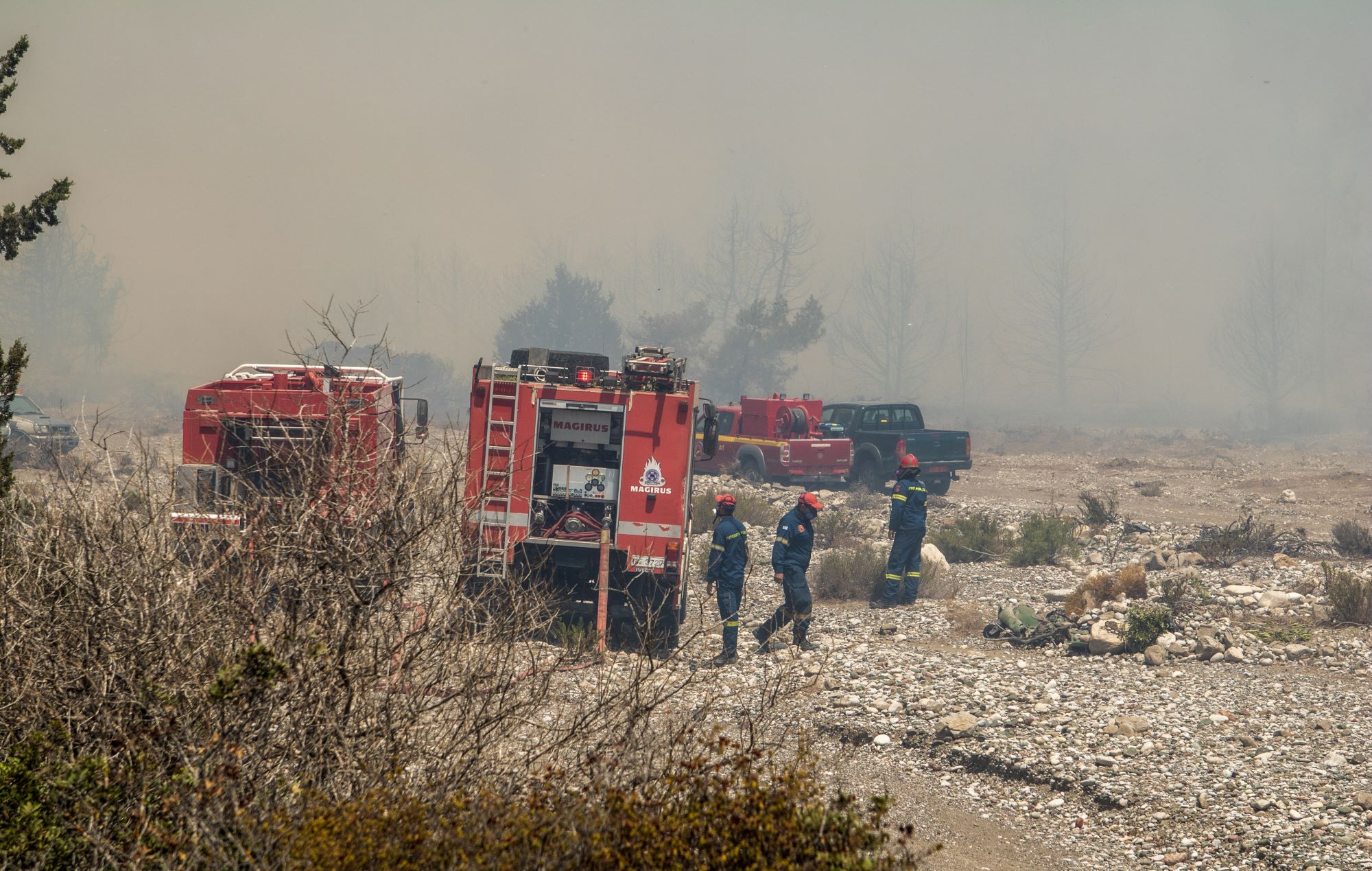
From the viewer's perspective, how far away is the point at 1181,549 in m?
14.2

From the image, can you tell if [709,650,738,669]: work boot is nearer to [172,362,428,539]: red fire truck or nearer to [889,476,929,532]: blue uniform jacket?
[889,476,929,532]: blue uniform jacket

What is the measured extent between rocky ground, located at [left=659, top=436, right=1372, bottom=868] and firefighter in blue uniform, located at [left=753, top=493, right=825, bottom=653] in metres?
0.35

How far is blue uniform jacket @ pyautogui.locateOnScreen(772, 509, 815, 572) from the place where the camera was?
10203mm

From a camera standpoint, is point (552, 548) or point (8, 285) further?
point (8, 285)

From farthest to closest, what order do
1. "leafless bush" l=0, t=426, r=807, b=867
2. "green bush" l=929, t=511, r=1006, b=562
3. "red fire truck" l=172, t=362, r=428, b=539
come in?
"green bush" l=929, t=511, r=1006, b=562, "red fire truck" l=172, t=362, r=428, b=539, "leafless bush" l=0, t=426, r=807, b=867

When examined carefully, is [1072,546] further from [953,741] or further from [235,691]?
[235,691]

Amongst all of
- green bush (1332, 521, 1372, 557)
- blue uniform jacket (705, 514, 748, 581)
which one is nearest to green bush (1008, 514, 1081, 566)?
green bush (1332, 521, 1372, 557)

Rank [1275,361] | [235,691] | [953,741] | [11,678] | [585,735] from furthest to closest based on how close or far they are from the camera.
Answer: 1. [1275,361]
2. [953,741]
3. [585,735]
4. [11,678]
5. [235,691]

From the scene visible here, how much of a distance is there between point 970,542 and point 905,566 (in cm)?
374

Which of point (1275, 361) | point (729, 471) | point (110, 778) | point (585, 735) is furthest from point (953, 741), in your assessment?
point (1275, 361)

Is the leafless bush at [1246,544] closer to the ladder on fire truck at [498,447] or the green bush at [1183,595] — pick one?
the green bush at [1183,595]

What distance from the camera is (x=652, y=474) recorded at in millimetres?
9930

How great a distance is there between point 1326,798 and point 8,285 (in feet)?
280

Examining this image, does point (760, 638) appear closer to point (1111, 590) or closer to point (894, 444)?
point (1111, 590)
